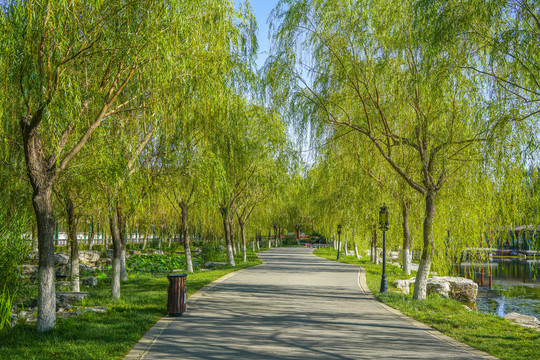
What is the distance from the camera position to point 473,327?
31.6 feet

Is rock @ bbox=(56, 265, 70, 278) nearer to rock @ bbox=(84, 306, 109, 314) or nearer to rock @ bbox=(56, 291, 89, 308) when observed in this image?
rock @ bbox=(56, 291, 89, 308)

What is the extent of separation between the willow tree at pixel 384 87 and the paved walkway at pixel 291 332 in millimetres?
3158

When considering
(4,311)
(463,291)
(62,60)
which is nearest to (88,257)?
(4,311)

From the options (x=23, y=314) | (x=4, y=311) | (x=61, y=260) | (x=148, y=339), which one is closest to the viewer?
(x=148, y=339)

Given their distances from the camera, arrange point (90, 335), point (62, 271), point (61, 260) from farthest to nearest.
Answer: point (61, 260), point (62, 271), point (90, 335)

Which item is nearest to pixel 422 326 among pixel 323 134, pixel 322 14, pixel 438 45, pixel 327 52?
pixel 438 45

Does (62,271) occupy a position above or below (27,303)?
below

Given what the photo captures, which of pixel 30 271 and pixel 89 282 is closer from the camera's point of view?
pixel 89 282

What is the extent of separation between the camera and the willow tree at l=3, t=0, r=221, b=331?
7.47 metres

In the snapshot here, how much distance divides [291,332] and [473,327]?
161 inches

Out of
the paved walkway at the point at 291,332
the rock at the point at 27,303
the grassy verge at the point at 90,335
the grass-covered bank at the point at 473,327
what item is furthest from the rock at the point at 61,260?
the grass-covered bank at the point at 473,327

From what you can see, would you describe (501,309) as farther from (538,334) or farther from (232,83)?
(232,83)

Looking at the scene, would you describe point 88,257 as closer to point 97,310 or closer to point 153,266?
point 153,266

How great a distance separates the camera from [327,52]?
13.0m
